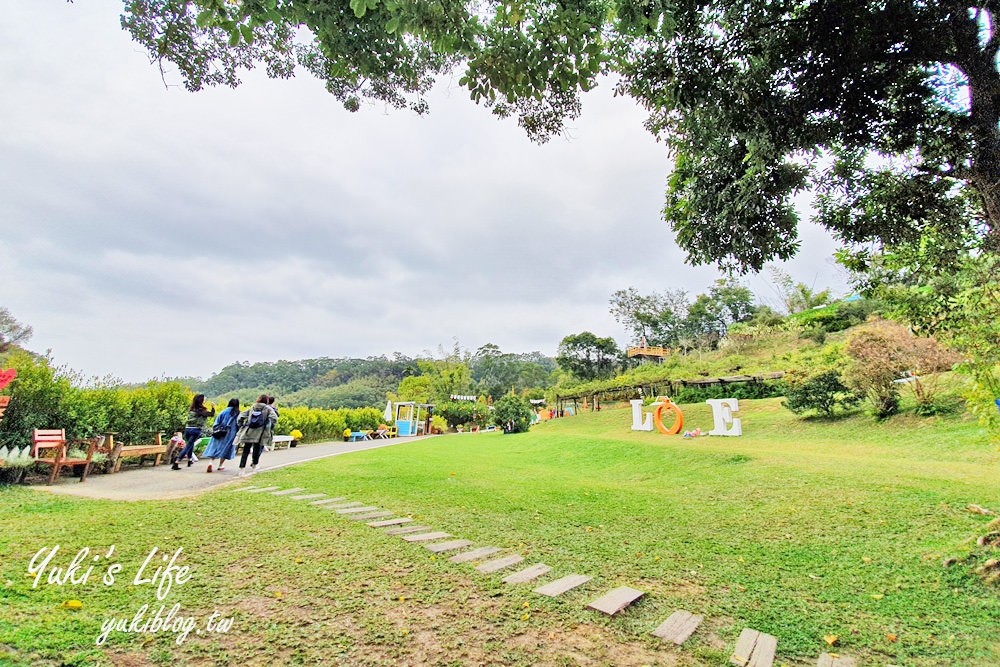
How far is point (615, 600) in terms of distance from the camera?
2756mm

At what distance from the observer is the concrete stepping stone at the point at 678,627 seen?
2375 mm

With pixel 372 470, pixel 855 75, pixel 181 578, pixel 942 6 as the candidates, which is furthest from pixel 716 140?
pixel 372 470

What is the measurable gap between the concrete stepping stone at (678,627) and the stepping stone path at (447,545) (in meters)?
1.81

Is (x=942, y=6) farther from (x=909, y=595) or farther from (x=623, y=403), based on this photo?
(x=623, y=403)

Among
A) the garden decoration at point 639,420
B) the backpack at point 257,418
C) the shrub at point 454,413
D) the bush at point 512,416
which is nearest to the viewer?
the backpack at point 257,418

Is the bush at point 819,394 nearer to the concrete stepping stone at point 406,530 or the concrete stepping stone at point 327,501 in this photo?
the concrete stepping stone at point 406,530

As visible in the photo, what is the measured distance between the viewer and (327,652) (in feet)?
7.02

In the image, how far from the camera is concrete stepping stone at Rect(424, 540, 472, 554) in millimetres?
3723

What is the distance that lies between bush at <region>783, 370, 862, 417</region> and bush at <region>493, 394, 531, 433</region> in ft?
42.7

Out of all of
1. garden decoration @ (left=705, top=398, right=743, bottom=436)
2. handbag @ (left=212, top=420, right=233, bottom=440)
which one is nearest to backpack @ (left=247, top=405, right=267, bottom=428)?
handbag @ (left=212, top=420, right=233, bottom=440)

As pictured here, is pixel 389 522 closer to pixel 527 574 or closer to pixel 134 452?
pixel 527 574

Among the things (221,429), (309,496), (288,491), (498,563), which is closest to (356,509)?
(309,496)

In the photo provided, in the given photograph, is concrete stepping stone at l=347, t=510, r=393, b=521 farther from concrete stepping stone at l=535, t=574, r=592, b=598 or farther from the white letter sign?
the white letter sign

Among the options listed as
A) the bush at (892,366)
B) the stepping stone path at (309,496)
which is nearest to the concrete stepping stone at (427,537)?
the stepping stone path at (309,496)
